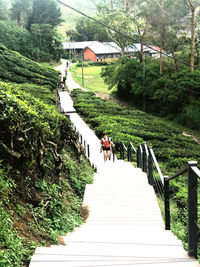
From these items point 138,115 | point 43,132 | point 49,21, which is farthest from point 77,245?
point 49,21

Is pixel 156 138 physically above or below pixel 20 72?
below

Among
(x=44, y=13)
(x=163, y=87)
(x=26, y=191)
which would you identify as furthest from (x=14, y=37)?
(x=26, y=191)

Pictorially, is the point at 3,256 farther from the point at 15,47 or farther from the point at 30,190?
the point at 15,47

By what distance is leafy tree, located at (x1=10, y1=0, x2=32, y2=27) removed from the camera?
6122cm

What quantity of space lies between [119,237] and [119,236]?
0.06 meters

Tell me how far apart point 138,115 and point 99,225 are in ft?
80.8

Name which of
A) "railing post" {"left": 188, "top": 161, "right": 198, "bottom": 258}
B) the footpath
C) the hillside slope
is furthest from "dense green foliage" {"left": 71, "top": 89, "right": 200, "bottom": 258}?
"railing post" {"left": 188, "top": 161, "right": 198, "bottom": 258}

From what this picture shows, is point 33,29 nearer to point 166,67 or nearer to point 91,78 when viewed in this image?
point 91,78

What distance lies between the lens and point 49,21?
203ft

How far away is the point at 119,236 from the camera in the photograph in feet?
13.5

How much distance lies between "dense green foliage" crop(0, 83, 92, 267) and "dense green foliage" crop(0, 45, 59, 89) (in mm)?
28193

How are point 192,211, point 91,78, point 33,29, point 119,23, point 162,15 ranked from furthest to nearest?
point 33,29, point 91,78, point 119,23, point 162,15, point 192,211

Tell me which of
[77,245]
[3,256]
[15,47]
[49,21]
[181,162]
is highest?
[49,21]

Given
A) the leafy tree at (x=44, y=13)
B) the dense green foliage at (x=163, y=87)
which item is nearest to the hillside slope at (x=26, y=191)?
the dense green foliage at (x=163, y=87)
